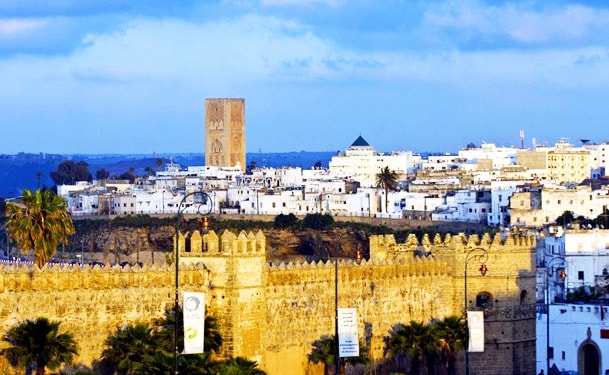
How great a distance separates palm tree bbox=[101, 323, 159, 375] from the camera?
42.2m

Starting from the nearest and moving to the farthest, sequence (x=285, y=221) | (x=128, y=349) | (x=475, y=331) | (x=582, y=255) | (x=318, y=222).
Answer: (x=128, y=349) → (x=475, y=331) → (x=582, y=255) → (x=318, y=222) → (x=285, y=221)

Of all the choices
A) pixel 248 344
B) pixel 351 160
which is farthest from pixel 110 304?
pixel 351 160

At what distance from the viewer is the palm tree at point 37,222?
51.3 m

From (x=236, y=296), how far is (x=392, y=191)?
106m

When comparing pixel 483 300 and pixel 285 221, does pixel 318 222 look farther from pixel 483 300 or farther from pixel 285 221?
pixel 483 300

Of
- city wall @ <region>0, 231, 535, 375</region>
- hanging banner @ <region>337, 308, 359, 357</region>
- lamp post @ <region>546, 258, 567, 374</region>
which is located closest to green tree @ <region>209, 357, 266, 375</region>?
city wall @ <region>0, 231, 535, 375</region>

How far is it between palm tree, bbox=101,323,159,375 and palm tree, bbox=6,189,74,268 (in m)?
9.16

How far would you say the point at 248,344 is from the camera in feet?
149

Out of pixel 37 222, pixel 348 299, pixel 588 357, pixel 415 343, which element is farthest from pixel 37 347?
pixel 588 357

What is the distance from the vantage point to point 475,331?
48.9 meters

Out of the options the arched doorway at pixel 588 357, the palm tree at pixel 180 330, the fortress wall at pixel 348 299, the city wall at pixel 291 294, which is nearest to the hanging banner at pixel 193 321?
the palm tree at pixel 180 330

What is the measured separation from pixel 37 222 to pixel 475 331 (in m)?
11.9

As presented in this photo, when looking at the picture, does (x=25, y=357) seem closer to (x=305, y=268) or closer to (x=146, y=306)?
(x=146, y=306)

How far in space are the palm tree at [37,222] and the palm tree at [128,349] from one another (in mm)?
9163
